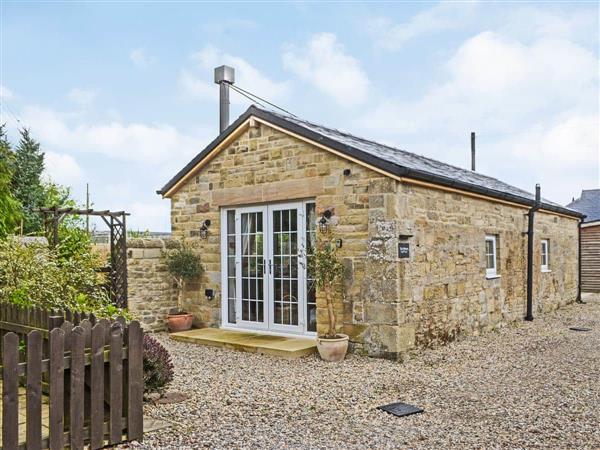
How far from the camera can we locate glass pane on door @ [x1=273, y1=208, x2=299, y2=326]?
9203 millimetres

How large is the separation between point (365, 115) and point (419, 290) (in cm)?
1088

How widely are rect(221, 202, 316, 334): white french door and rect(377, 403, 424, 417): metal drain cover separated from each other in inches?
137

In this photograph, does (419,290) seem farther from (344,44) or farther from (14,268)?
(344,44)

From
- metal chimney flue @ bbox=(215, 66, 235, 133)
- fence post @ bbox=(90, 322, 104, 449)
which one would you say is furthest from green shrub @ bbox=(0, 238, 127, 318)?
metal chimney flue @ bbox=(215, 66, 235, 133)

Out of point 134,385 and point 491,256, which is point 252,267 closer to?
point 491,256

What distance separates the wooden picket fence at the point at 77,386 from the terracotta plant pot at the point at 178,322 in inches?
221

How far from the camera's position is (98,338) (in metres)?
4.14

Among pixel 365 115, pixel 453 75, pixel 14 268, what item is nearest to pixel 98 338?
pixel 14 268

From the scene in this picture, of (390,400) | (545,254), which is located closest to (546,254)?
(545,254)

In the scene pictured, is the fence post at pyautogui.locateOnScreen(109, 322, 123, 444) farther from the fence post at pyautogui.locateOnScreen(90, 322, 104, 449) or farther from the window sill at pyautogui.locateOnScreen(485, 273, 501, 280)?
the window sill at pyautogui.locateOnScreen(485, 273, 501, 280)

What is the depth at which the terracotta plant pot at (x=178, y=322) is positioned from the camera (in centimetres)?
1030

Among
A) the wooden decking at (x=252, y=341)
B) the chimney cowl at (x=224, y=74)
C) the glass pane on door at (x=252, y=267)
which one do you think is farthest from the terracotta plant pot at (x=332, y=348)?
the chimney cowl at (x=224, y=74)

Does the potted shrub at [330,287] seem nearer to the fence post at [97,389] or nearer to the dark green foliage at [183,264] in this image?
the dark green foliage at [183,264]

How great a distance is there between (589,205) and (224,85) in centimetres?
1850
